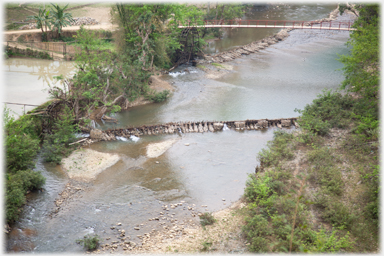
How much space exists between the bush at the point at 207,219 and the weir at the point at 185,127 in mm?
10533

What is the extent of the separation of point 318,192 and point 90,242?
11.8 metres

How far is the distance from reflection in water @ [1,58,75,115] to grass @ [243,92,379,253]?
62.1 ft

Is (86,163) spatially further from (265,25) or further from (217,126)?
(265,25)

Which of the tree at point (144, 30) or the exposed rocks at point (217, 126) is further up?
the tree at point (144, 30)

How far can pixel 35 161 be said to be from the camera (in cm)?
2098

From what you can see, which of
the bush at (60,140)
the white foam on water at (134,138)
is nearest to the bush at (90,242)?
the bush at (60,140)

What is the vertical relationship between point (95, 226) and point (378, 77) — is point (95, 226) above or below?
below

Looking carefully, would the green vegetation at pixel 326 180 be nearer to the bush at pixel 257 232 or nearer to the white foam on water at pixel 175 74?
the bush at pixel 257 232

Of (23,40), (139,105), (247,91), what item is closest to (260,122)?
(247,91)

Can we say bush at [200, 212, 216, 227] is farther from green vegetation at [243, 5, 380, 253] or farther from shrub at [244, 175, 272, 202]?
shrub at [244, 175, 272, 202]

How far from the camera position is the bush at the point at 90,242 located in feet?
46.7

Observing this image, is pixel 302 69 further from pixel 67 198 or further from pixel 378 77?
pixel 67 198

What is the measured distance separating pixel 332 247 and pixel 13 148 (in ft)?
55.7

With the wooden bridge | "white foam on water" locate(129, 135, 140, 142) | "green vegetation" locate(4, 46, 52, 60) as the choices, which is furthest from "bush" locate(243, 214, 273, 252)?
"green vegetation" locate(4, 46, 52, 60)
